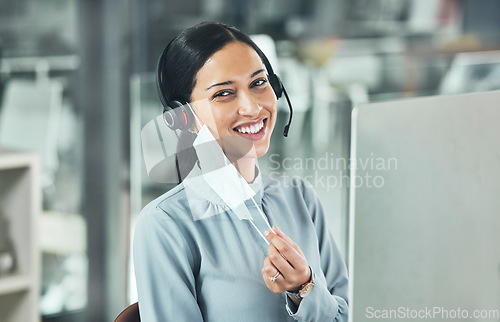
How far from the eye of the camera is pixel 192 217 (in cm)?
67

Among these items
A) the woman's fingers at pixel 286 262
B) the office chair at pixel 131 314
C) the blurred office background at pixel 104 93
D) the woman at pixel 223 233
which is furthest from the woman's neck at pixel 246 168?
the blurred office background at pixel 104 93

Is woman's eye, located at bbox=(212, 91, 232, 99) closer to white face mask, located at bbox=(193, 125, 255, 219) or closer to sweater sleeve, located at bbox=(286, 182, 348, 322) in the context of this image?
white face mask, located at bbox=(193, 125, 255, 219)

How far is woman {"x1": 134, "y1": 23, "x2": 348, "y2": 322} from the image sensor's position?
2.12 feet

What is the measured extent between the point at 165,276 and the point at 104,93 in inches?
68.8

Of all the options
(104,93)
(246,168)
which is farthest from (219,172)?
(104,93)

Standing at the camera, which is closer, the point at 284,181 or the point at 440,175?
the point at 440,175

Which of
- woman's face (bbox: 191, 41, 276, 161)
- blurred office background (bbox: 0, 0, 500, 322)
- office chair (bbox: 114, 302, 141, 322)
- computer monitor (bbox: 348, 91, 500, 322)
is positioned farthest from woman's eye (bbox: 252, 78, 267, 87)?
blurred office background (bbox: 0, 0, 500, 322)

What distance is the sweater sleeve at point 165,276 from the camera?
64 centimetres

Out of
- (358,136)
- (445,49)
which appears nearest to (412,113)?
(358,136)

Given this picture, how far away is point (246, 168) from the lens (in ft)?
2.34

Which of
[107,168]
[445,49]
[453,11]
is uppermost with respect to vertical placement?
[453,11]

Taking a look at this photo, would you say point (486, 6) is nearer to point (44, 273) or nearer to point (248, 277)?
point (44, 273)

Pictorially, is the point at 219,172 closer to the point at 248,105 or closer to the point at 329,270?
the point at 248,105

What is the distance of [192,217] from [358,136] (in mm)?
211
